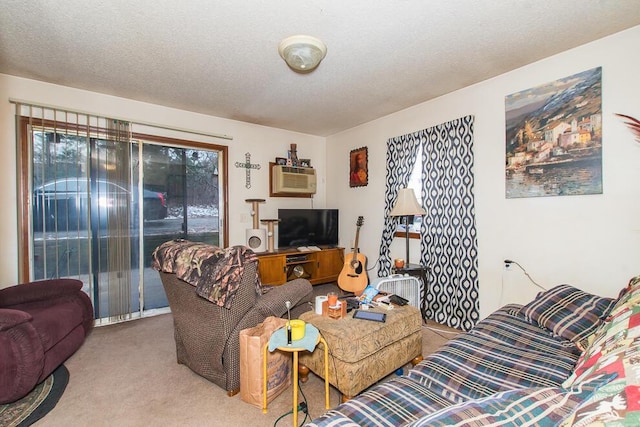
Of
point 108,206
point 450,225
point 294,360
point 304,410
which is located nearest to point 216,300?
point 294,360

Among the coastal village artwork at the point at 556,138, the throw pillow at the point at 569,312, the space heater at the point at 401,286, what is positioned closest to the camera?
the throw pillow at the point at 569,312

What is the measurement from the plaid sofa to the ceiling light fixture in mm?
2227

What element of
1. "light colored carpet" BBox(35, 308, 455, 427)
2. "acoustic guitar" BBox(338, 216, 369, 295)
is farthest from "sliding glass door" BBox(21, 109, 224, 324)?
"acoustic guitar" BBox(338, 216, 369, 295)

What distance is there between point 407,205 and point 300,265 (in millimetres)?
1983

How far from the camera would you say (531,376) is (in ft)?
4.37

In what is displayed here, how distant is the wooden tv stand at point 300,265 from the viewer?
3914 mm

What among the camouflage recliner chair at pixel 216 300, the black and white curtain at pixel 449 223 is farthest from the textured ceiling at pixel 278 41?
the camouflage recliner chair at pixel 216 300

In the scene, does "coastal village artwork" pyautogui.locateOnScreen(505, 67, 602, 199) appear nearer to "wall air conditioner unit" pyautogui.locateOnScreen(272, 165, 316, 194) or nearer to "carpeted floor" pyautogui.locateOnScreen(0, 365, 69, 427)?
"wall air conditioner unit" pyautogui.locateOnScreen(272, 165, 316, 194)

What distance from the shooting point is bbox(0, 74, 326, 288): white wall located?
275 centimetres

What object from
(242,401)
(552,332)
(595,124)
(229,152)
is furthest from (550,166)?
(229,152)

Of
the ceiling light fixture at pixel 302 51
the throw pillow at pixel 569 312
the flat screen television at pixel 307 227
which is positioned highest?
the ceiling light fixture at pixel 302 51

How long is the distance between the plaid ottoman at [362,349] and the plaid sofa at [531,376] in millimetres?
297

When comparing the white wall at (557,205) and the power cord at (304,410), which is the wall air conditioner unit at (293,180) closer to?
the white wall at (557,205)

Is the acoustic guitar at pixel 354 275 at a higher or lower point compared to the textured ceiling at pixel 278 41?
lower
